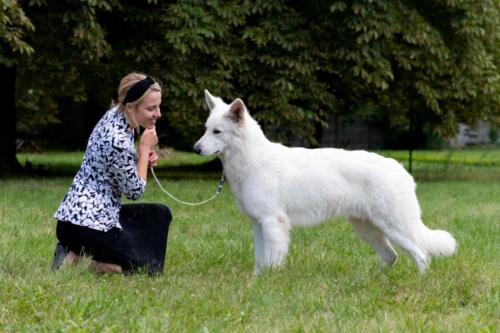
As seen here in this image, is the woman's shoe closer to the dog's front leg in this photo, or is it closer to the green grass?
the green grass

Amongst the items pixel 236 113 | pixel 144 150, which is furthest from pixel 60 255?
pixel 236 113

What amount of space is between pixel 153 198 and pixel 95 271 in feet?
20.4

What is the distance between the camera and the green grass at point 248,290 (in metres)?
4.29

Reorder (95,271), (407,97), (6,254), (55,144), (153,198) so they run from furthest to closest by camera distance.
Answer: (55,144), (407,97), (153,198), (6,254), (95,271)

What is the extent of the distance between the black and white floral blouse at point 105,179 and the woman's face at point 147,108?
116 mm

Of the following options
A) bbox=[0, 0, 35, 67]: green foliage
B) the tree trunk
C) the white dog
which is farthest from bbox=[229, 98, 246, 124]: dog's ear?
the tree trunk

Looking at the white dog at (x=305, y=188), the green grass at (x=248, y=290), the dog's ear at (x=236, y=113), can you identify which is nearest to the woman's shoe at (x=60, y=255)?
the green grass at (x=248, y=290)

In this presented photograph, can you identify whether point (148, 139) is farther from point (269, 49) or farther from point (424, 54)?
point (424, 54)

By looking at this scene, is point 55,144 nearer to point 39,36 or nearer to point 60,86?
point 60,86

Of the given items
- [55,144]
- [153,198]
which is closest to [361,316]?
[153,198]

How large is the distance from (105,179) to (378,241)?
8.23 ft

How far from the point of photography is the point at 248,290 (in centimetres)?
518

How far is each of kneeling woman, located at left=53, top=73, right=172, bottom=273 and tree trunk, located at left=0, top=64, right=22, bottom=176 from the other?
1154cm

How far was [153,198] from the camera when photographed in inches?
468
